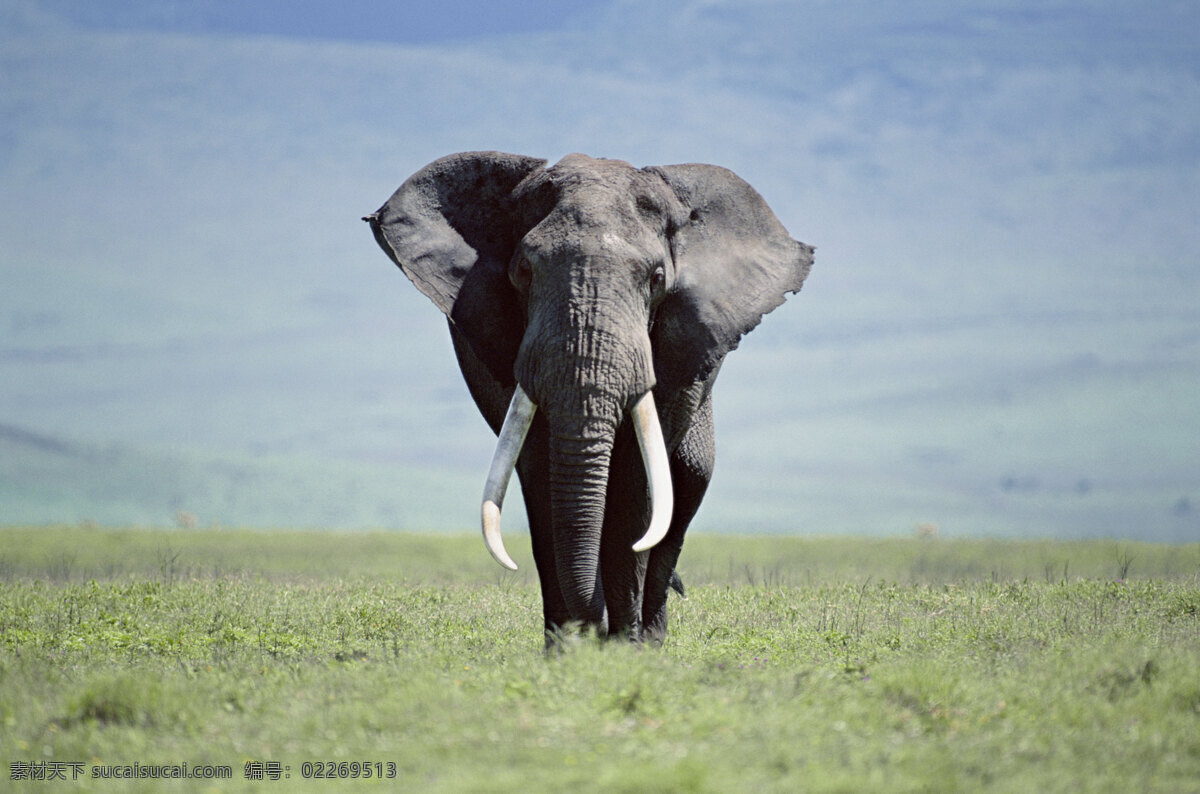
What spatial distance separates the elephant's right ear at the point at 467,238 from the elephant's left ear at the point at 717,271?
1.35m

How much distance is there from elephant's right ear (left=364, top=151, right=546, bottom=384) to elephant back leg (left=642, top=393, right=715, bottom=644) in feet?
7.06

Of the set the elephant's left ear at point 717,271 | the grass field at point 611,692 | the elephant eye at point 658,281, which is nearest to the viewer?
the grass field at point 611,692

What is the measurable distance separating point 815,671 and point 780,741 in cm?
247

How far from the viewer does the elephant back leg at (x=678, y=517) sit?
11664mm

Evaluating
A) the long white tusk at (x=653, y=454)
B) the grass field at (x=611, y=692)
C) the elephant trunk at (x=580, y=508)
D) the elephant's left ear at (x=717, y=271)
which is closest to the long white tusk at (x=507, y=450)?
the elephant trunk at (x=580, y=508)

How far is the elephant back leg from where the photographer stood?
11664mm

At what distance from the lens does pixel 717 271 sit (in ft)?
35.6

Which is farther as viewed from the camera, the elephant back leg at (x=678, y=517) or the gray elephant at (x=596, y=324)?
the elephant back leg at (x=678, y=517)

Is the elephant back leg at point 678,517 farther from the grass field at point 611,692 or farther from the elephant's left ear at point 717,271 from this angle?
the elephant's left ear at point 717,271

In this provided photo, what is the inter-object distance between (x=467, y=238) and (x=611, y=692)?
540 centimetres

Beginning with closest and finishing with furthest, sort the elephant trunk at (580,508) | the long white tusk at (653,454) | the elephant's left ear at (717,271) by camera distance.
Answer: the elephant trunk at (580,508) → the long white tusk at (653,454) → the elephant's left ear at (717,271)

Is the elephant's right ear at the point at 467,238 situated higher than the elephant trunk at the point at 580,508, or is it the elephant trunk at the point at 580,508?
the elephant's right ear at the point at 467,238

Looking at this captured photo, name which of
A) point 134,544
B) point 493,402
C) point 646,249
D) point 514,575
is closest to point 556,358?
point 646,249

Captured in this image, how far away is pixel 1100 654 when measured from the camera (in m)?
9.27
